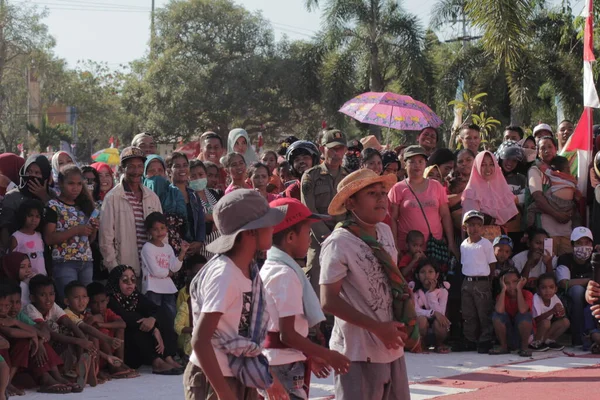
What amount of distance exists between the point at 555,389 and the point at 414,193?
3.06 m

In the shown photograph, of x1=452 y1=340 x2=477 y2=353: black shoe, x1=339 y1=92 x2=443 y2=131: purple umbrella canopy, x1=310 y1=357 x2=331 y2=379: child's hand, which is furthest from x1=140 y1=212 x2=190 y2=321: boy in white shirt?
x1=339 y1=92 x2=443 y2=131: purple umbrella canopy

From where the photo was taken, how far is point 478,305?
407 inches

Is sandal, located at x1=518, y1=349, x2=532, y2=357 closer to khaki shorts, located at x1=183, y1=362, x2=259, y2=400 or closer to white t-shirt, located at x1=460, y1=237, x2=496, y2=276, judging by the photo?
white t-shirt, located at x1=460, y1=237, x2=496, y2=276

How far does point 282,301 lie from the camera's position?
15.6 ft

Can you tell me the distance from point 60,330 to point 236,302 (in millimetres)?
4559

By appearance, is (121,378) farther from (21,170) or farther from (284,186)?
(284,186)

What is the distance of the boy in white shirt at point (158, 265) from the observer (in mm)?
9133

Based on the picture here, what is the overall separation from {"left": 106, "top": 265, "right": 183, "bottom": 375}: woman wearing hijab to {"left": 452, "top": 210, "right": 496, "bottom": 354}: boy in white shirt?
3327 mm

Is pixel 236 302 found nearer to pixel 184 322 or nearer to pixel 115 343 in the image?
pixel 115 343

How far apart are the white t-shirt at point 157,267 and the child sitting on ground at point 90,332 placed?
2.44ft

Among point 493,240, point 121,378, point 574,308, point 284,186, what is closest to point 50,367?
point 121,378

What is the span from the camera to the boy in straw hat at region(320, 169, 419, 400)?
4961 mm

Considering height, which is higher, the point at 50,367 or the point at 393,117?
the point at 393,117

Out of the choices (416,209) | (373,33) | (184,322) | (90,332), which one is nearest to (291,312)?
(90,332)
